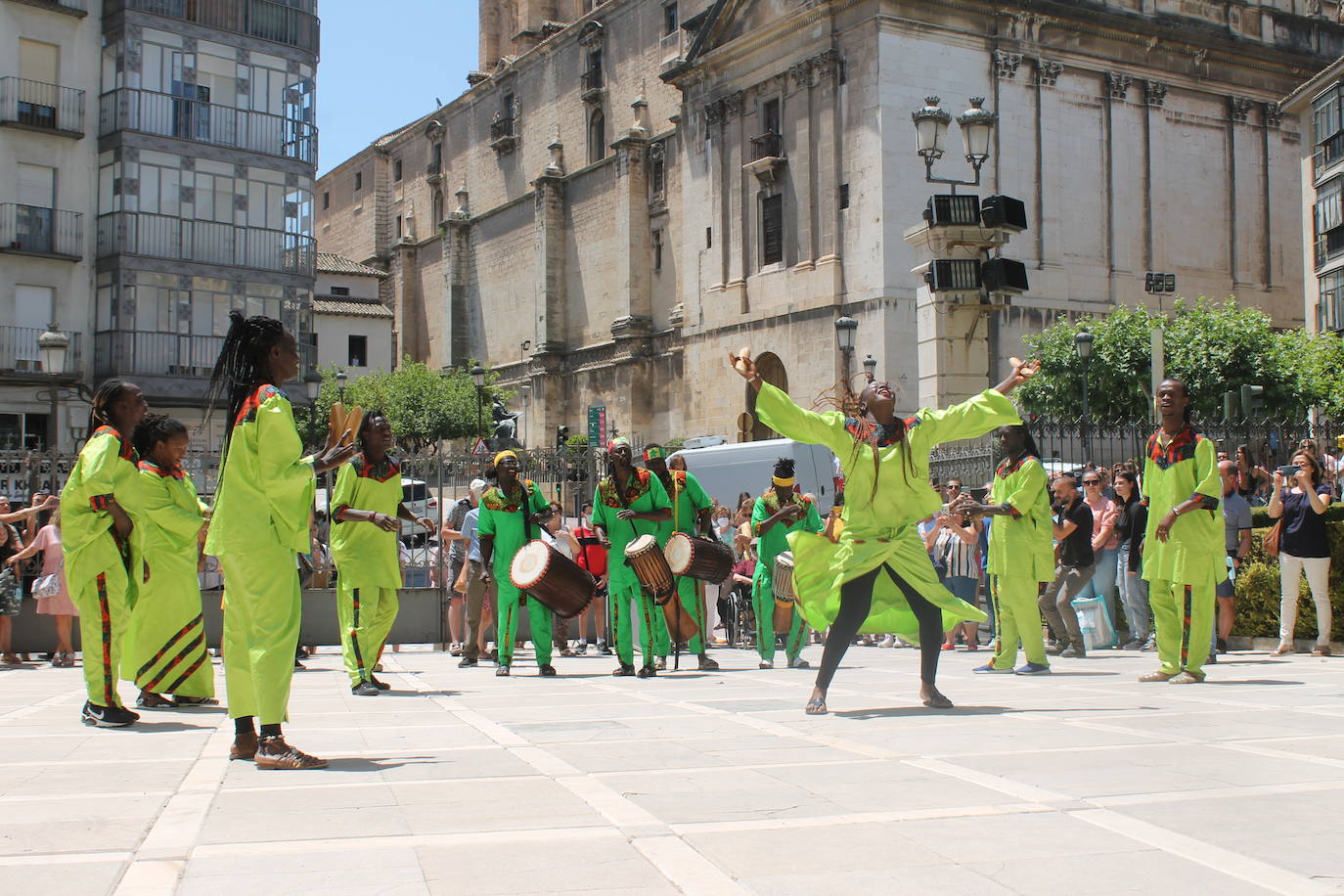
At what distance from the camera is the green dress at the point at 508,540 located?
12.0 meters

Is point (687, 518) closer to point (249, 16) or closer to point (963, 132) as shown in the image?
point (963, 132)

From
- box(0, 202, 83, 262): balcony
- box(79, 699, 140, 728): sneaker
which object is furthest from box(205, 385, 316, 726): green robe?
box(0, 202, 83, 262): balcony

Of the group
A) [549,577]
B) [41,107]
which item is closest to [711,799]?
[549,577]

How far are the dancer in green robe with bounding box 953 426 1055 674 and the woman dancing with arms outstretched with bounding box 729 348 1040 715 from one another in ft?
7.28

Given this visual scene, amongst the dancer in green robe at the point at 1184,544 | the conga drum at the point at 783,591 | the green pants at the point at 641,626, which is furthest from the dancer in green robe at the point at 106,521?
the dancer in green robe at the point at 1184,544

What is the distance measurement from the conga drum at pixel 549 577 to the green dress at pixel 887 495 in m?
3.81

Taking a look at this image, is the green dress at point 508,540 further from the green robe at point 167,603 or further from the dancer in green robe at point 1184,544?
the dancer in green robe at point 1184,544

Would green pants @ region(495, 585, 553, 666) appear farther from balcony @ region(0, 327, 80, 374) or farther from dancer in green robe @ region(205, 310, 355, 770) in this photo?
balcony @ region(0, 327, 80, 374)

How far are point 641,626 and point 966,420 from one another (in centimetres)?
441

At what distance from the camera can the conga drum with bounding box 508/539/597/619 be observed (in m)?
11.7

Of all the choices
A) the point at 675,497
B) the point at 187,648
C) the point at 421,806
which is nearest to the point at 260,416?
the point at 421,806

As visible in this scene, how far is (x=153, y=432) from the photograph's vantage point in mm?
9094

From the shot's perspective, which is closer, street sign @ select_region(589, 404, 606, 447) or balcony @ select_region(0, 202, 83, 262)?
balcony @ select_region(0, 202, 83, 262)

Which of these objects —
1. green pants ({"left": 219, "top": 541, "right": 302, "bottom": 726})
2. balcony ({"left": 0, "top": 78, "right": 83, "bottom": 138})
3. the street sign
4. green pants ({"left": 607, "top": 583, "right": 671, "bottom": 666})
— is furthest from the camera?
the street sign
